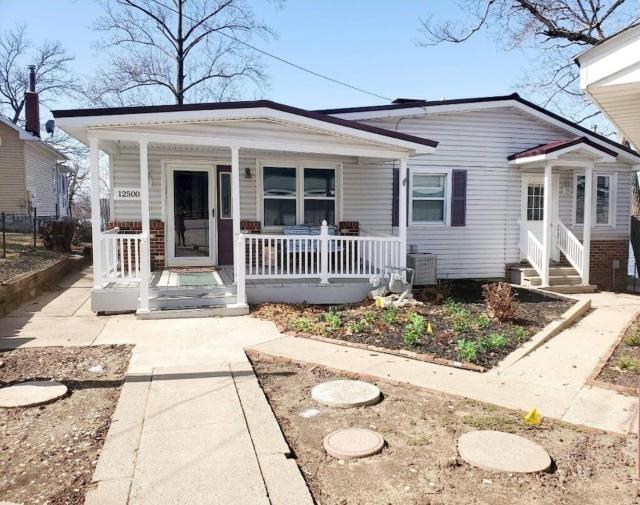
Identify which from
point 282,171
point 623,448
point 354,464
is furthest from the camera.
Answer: point 282,171

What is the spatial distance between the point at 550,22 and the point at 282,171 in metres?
15.2

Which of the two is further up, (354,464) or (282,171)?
(282,171)

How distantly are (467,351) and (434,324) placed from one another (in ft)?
5.40

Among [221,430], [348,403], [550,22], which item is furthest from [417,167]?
[550,22]

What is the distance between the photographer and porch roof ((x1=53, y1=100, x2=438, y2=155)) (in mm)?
7238

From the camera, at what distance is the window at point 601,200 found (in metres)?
12.6

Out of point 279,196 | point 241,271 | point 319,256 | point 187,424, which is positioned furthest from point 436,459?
point 279,196

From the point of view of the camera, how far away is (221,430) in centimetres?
359

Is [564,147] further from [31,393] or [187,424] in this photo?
[31,393]

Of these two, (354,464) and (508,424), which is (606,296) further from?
(354,464)

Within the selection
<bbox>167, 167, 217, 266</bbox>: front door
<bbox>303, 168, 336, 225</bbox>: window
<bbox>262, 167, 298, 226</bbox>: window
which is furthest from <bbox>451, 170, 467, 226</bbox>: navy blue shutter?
<bbox>167, 167, 217, 266</bbox>: front door

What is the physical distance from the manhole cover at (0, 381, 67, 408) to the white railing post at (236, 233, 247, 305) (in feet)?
11.4

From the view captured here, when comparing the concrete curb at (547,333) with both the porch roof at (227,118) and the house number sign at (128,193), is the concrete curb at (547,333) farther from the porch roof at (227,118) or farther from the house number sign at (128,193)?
the house number sign at (128,193)

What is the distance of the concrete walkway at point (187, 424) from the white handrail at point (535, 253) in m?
7.21
